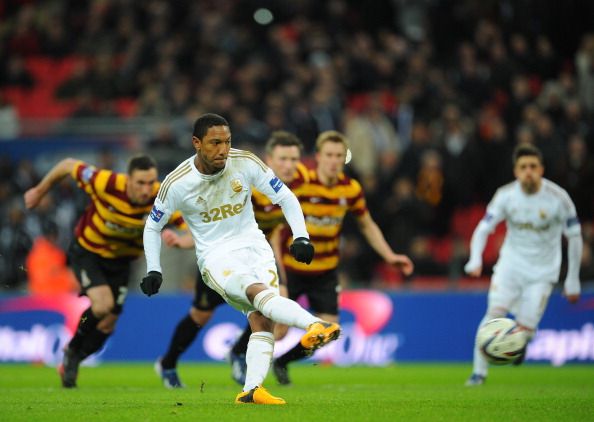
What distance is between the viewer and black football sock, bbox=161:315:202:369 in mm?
11500

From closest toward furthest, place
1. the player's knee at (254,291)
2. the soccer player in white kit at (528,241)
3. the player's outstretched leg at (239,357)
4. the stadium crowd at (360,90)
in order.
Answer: the player's knee at (254,291)
the player's outstretched leg at (239,357)
the soccer player in white kit at (528,241)
the stadium crowd at (360,90)

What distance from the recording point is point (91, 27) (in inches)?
960

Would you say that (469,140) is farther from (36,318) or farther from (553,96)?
(36,318)

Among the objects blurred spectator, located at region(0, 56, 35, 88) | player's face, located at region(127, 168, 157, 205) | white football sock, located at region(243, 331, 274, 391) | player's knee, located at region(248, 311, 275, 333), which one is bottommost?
white football sock, located at region(243, 331, 274, 391)

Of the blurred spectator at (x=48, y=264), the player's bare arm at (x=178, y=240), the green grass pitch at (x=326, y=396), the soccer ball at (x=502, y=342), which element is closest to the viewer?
the green grass pitch at (x=326, y=396)

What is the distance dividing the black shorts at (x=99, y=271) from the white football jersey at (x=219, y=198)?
10.6 ft

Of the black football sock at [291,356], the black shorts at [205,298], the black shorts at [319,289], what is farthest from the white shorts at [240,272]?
the black shorts at [319,289]

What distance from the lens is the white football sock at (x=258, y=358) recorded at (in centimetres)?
802

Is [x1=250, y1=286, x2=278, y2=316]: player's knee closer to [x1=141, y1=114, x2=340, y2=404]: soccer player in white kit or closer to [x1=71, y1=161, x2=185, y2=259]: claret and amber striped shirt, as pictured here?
[x1=141, y1=114, x2=340, y2=404]: soccer player in white kit

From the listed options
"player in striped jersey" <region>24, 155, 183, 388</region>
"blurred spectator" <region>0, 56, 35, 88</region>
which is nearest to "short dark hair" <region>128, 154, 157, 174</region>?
"player in striped jersey" <region>24, 155, 183, 388</region>

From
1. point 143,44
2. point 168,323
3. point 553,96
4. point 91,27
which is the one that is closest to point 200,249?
point 168,323

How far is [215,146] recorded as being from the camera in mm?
8148

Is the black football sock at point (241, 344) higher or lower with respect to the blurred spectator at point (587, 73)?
lower

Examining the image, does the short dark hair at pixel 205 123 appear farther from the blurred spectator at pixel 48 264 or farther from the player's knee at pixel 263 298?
the blurred spectator at pixel 48 264
